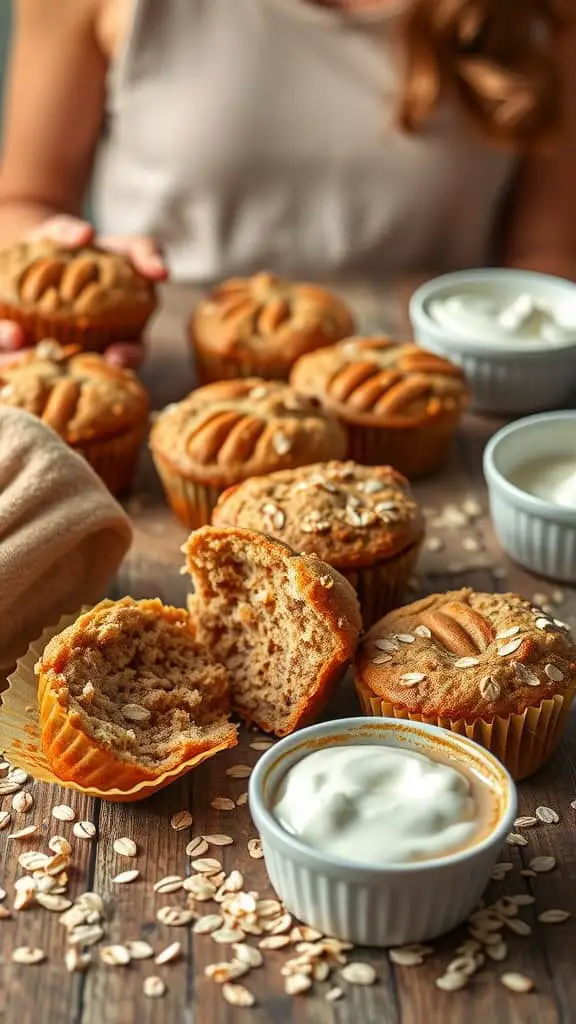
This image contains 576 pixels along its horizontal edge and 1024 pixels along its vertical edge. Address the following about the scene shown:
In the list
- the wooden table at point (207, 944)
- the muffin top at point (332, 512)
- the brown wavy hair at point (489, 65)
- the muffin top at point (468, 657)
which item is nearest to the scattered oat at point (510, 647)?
the muffin top at point (468, 657)

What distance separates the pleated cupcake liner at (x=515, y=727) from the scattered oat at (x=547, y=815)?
0.26 feet

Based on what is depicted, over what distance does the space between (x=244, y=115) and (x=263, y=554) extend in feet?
7.97

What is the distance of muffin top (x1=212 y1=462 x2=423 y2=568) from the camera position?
258cm

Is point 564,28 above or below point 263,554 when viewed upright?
above

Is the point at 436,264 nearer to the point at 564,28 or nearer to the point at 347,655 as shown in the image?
the point at 564,28

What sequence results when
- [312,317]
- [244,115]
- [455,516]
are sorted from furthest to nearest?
[244,115], [312,317], [455,516]

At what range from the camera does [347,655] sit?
2.26m

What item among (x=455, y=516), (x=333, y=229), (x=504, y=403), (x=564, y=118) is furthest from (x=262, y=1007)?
(x=564, y=118)

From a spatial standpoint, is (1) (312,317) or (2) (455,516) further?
(1) (312,317)

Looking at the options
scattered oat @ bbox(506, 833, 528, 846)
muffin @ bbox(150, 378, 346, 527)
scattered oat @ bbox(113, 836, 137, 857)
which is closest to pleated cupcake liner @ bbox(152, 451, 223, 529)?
muffin @ bbox(150, 378, 346, 527)

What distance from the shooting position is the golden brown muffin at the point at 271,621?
2260 millimetres

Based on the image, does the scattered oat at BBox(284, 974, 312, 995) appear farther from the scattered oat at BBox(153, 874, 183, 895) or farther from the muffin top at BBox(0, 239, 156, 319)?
the muffin top at BBox(0, 239, 156, 319)

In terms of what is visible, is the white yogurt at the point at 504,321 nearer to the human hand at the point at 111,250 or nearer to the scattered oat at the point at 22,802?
the human hand at the point at 111,250

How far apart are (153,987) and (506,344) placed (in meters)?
2.15
